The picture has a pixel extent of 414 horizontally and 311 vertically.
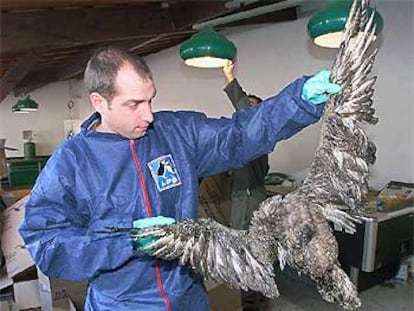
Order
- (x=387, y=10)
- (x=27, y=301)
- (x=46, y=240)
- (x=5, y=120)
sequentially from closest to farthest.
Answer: (x=46, y=240) → (x=27, y=301) → (x=387, y=10) → (x=5, y=120)

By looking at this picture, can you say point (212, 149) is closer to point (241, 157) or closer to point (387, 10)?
point (241, 157)

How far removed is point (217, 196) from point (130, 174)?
2.28m

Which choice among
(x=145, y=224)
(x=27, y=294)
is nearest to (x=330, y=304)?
(x=27, y=294)

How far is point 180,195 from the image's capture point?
120cm

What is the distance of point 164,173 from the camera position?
3.83ft

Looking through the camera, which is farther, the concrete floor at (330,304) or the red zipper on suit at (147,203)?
the concrete floor at (330,304)

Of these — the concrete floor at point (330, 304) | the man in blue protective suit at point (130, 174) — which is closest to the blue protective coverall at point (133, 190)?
the man in blue protective suit at point (130, 174)

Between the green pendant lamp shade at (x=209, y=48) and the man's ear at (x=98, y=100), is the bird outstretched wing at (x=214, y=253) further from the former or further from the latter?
the green pendant lamp shade at (x=209, y=48)

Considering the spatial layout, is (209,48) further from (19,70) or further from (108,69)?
(19,70)

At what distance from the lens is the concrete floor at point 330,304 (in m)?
3.06

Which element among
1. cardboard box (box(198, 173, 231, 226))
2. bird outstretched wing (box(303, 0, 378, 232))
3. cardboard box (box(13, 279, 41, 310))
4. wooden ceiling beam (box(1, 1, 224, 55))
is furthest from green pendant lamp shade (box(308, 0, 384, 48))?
cardboard box (box(13, 279, 41, 310))

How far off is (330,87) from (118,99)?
0.51 meters

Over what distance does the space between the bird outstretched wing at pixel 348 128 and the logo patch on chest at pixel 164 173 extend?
1.12 ft

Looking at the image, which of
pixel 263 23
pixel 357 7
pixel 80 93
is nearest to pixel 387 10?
pixel 263 23
